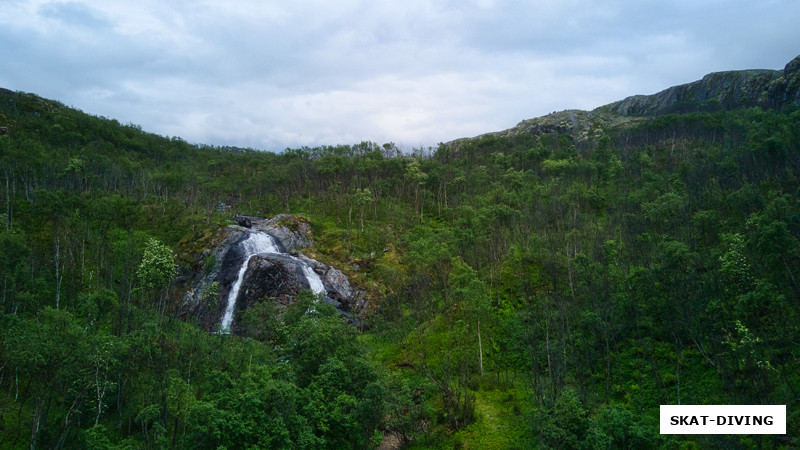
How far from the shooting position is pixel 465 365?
1225 inches

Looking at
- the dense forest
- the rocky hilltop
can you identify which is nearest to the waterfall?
the dense forest

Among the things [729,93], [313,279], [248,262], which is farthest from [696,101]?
[248,262]

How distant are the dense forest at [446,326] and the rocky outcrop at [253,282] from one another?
2.12 m

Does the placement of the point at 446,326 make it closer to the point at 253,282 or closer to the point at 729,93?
the point at 253,282

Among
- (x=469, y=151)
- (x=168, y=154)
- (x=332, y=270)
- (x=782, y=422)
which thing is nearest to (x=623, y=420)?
(x=782, y=422)

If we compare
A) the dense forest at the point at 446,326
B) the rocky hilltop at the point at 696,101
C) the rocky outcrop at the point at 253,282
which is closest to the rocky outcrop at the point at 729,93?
the rocky hilltop at the point at 696,101

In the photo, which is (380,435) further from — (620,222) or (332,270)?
(620,222)

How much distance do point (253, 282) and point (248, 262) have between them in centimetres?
374

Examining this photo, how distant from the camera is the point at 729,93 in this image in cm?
12419

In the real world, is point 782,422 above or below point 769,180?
below

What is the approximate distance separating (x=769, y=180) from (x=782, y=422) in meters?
42.3

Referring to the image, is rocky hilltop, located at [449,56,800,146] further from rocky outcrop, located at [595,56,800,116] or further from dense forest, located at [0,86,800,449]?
dense forest, located at [0,86,800,449]

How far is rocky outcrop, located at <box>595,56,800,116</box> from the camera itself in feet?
295

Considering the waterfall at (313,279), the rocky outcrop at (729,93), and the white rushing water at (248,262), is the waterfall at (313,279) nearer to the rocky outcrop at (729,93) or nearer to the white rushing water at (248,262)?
the white rushing water at (248,262)
